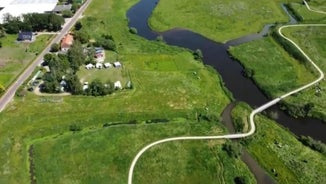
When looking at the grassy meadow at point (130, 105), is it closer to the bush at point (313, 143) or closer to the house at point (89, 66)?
the house at point (89, 66)

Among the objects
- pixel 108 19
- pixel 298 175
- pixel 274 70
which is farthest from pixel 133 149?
pixel 108 19

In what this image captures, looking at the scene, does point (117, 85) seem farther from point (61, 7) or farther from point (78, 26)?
point (61, 7)

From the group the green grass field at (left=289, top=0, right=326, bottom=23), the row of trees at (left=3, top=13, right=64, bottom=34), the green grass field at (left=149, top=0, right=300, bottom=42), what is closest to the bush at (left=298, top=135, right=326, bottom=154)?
the green grass field at (left=149, top=0, right=300, bottom=42)

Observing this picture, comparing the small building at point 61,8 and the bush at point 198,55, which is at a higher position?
the small building at point 61,8

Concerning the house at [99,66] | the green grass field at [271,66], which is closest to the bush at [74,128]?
the house at [99,66]

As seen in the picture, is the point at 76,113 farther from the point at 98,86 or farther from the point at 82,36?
the point at 82,36

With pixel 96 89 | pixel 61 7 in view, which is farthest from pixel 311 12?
pixel 61 7

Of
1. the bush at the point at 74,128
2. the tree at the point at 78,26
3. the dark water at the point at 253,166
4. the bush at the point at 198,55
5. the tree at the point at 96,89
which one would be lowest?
the dark water at the point at 253,166
